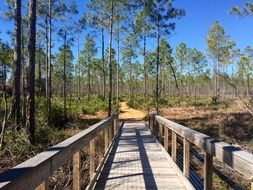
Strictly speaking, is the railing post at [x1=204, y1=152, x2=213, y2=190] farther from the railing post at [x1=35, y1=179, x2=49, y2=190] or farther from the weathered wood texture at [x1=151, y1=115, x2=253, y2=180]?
the railing post at [x1=35, y1=179, x2=49, y2=190]

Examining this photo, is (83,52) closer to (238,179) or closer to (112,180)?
(238,179)

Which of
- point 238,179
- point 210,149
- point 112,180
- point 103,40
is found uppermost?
point 103,40

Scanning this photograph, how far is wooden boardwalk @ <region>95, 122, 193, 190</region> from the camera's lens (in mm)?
6156

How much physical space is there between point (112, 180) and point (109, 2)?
21507 mm

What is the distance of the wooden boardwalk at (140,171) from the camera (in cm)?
616

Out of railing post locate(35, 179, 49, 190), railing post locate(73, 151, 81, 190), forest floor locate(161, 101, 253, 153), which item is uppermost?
railing post locate(35, 179, 49, 190)

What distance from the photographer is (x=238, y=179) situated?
35.1 feet

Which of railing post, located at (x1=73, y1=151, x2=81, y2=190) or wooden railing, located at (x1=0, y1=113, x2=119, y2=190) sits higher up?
wooden railing, located at (x1=0, y1=113, x2=119, y2=190)

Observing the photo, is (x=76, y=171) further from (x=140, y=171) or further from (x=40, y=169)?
(x=140, y=171)

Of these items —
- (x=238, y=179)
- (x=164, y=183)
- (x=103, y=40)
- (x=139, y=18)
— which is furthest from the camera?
(x=103, y=40)

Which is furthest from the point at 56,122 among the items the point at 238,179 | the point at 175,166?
the point at 175,166

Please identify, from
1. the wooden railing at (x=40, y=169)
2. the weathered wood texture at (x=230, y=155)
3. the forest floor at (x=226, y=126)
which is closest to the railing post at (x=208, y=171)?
the weathered wood texture at (x=230, y=155)

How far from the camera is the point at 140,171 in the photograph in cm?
733

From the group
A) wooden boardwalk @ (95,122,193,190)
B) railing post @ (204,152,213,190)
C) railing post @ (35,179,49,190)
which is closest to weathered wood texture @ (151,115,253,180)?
railing post @ (204,152,213,190)
